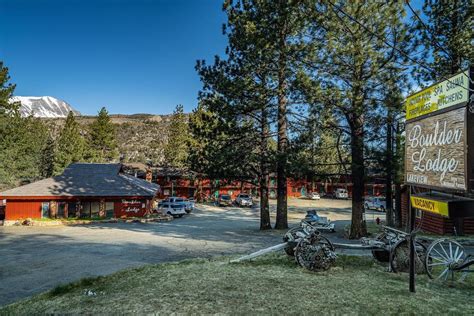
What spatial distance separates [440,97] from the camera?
24.1 ft

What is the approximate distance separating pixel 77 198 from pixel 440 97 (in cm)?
3261

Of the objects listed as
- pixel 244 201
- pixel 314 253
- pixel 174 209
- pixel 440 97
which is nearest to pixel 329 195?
pixel 244 201

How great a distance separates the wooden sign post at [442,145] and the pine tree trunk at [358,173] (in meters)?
9.83

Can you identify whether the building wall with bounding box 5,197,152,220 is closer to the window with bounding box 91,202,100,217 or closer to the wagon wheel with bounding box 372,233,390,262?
the window with bounding box 91,202,100,217

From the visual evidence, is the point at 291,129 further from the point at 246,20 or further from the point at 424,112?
the point at 424,112

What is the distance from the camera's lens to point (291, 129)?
22.2m

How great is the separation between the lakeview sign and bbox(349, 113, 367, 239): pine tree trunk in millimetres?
9489

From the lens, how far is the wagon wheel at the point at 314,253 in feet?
30.3

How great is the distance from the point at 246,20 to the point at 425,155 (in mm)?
16013

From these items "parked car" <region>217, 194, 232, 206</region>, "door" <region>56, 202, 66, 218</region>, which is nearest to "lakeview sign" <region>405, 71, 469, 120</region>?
"door" <region>56, 202, 66, 218</region>

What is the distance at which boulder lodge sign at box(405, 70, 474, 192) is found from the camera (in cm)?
638

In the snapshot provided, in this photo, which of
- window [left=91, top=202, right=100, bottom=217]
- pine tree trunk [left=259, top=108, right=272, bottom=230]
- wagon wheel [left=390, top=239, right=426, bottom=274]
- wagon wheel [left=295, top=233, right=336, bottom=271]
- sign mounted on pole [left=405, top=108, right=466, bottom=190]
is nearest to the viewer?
sign mounted on pole [left=405, top=108, right=466, bottom=190]

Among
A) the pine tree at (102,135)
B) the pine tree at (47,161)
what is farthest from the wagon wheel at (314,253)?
the pine tree at (102,135)

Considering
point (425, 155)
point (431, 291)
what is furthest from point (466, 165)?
point (431, 291)
